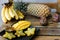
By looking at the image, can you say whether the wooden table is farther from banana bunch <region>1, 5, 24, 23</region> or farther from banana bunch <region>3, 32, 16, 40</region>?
banana bunch <region>1, 5, 24, 23</region>

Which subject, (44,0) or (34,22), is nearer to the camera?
(34,22)

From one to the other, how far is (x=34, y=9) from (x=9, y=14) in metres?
0.23

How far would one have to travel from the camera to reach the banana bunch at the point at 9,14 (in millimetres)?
1311

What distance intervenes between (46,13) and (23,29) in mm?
359

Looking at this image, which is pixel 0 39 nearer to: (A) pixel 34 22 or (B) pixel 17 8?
(A) pixel 34 22

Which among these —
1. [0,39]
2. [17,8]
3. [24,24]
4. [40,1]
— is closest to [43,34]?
[24,24]

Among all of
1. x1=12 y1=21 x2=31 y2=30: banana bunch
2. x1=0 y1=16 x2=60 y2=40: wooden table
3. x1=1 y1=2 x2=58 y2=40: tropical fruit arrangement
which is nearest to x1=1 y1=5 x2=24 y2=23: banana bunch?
x1=1 y1=2 x2=58 y2=40: tropical fruit arrangement

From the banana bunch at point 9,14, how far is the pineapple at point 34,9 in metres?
0.08

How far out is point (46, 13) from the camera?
1.39 m

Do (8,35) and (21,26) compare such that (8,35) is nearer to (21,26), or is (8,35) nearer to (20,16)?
(21,26)

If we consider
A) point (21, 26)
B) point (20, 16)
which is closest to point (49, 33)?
point (21, 26)

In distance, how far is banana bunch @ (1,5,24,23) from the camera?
131 centimetres

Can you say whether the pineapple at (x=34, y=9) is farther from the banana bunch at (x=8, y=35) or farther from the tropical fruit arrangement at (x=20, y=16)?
the banana bunch at (x=8, y=35)

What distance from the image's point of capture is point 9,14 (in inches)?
52.4
